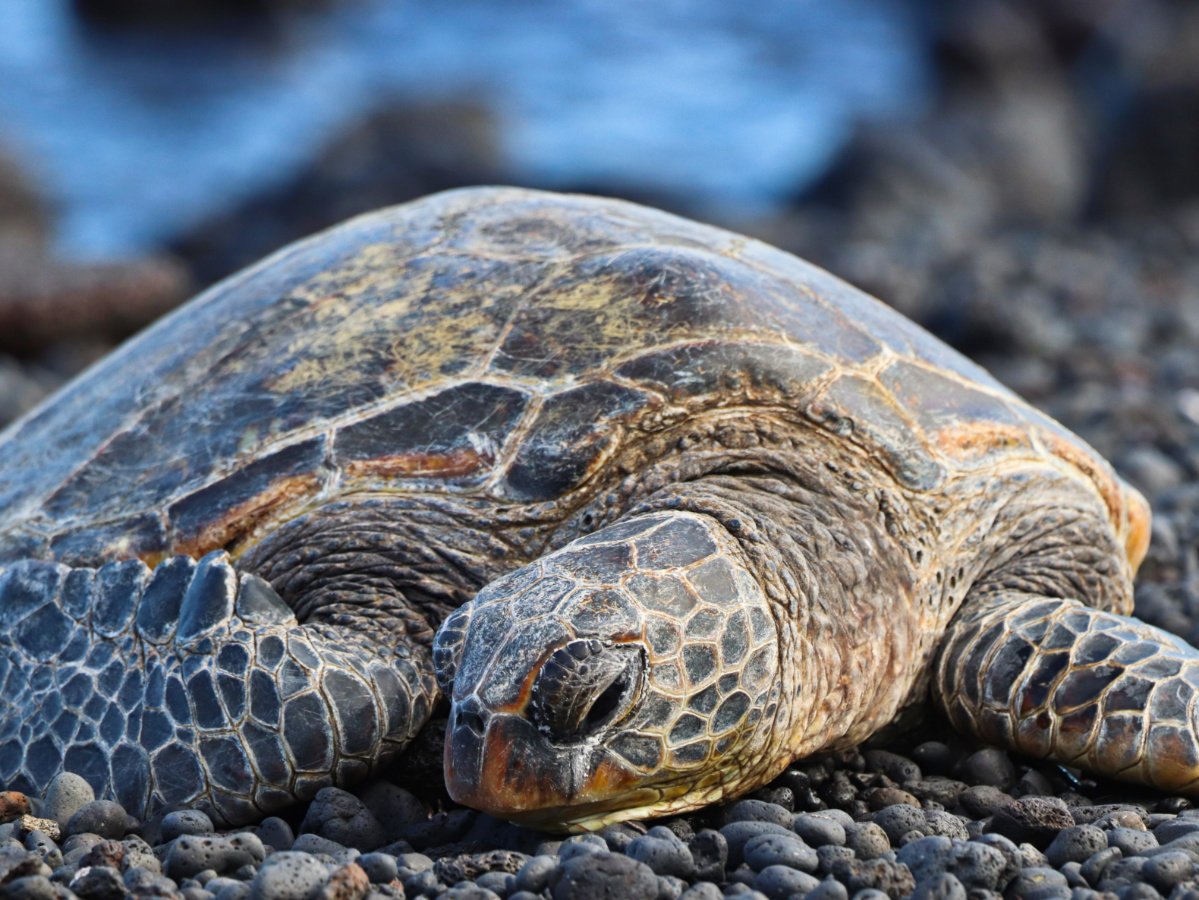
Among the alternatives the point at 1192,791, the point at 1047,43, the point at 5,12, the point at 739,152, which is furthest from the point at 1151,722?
the point at 5,12

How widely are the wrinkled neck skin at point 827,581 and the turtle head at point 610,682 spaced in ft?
0.41

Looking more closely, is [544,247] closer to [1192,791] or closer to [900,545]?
[900,545]

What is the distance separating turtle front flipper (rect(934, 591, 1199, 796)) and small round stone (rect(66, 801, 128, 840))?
2.11 metres

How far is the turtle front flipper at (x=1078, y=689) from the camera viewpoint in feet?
9.50

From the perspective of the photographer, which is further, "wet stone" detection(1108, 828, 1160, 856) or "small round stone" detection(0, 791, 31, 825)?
"small round stone" detection(0, 791, 31, 825)

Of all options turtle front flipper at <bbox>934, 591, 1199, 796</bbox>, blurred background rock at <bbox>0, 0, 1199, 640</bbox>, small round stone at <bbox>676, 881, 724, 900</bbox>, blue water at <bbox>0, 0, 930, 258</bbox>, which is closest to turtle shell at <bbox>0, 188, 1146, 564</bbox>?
turtle front flipper at <bbox>934, 591, 1199, 796</bbox>

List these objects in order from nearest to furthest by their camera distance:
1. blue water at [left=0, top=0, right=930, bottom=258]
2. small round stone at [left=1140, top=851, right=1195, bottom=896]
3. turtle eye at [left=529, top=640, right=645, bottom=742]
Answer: small round stone at [left=1140, top=851, right=1195, bottom=896]
turtle eye at [left=529, top=640, right=645, bottom=742]
blue water at [left=0, top=0, right=930, bottom=258]

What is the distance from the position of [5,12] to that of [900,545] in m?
46.2

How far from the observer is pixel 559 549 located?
2977 millimetres

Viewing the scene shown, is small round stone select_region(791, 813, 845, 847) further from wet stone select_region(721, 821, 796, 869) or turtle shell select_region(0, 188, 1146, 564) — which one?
turtle shell select_region(0, 188, 1146, 564)

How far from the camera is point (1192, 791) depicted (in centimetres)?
291

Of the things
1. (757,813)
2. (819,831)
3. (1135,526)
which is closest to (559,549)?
(757,813)

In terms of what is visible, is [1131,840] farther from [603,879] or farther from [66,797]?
[66,797]

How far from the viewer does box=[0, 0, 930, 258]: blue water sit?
22469mm
